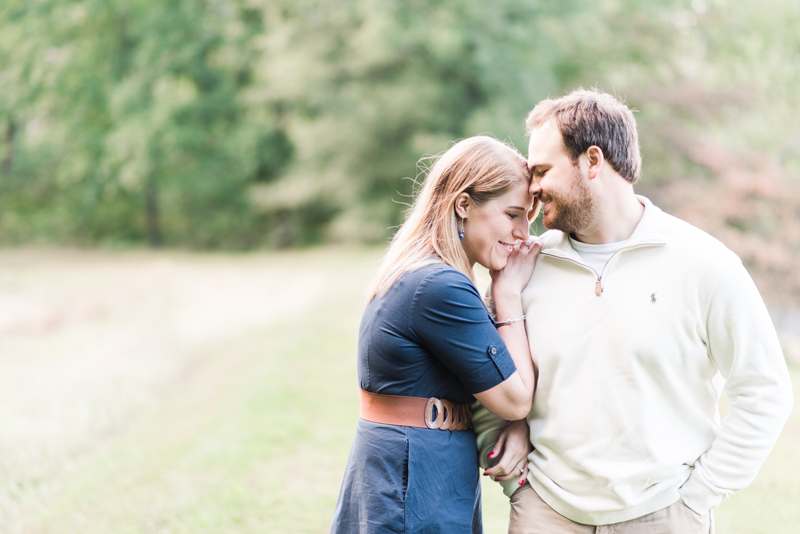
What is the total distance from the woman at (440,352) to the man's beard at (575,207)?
108mm

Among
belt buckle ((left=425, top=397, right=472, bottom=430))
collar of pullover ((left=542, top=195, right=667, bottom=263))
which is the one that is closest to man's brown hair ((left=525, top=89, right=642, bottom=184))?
collar of pullover ((left=542, top=195, right=667, bottom=263))

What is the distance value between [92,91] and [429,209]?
26.4m

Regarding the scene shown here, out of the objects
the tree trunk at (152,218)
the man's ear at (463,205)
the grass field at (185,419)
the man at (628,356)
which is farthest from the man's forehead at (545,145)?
the tree trunk at (152,218)

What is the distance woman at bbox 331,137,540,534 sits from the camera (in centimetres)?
212

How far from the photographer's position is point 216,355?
9711mm

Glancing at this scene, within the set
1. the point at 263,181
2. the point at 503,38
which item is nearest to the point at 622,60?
the point at 503,38

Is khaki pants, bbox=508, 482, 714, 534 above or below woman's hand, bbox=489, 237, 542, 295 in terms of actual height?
below

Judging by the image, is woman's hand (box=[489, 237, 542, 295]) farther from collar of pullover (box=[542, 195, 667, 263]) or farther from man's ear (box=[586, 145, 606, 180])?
man's ear (box=[586, 145, 606, 180])

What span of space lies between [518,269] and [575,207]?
313mm

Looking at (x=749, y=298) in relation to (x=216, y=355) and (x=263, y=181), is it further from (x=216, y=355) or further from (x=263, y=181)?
(x=263, y=181)

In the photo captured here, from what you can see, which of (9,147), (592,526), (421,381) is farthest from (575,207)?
(9,147)

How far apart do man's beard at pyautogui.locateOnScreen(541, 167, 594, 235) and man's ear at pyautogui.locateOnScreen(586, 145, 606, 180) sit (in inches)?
1.6

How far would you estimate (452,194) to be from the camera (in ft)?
7.57

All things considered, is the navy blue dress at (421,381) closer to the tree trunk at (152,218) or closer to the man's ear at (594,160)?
the man's ear at (594,160)
